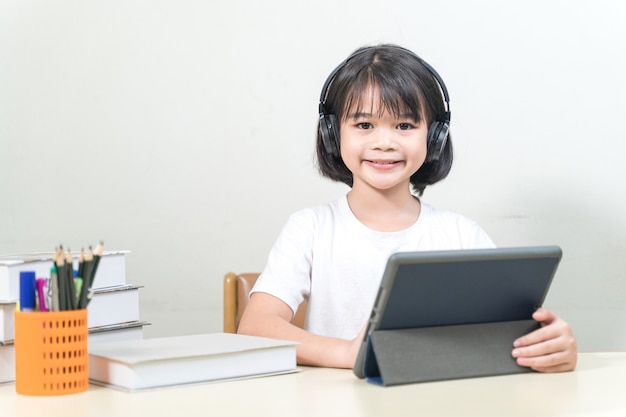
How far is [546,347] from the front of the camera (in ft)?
3.61

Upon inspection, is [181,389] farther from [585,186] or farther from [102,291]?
[585,186]

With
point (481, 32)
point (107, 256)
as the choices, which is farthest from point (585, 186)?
point (107, 256)

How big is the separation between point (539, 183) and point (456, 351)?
45.3 inches

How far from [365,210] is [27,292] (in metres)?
0.81

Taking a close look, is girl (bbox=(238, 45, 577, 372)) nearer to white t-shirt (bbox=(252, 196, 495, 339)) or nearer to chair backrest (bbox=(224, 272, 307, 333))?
white t-shirt (bbox=(252, 196, 495, 339))

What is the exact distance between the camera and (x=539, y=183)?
6.91ft

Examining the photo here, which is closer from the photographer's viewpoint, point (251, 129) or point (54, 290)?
point (54, 290)

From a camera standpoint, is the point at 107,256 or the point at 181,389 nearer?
the point at 181,389

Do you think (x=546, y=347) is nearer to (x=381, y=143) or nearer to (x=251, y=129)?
(x=381, y=143)

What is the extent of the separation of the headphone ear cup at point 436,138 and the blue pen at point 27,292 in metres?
0.82

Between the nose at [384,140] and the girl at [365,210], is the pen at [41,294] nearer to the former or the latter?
the girl at [365,210]

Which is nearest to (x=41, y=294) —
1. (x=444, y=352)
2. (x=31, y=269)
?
(x=31, y=269)

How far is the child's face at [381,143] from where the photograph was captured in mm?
1516

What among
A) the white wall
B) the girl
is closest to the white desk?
the girl
